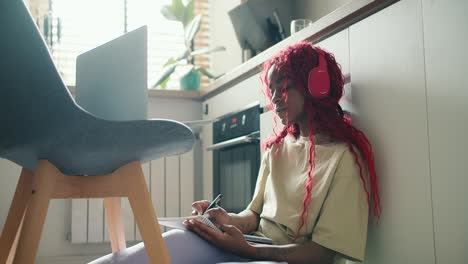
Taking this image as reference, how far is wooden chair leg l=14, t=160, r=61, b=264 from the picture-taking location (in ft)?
3.54

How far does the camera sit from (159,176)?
303 centimetres

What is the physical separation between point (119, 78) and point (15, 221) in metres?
0.40

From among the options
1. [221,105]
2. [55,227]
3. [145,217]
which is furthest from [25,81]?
[55,227]

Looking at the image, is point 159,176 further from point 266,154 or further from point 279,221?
point 279,221

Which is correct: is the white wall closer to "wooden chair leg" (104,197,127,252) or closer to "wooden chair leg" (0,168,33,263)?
"wooden chair leg" (104,197,127,252)

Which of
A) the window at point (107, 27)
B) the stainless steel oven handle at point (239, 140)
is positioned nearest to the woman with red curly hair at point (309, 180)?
the stainless steel oven handle at point (239, 140)

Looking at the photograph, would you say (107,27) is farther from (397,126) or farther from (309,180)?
(397,126)

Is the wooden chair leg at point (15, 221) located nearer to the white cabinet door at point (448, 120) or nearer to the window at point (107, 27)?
the white cabinet door at point (448, 120)

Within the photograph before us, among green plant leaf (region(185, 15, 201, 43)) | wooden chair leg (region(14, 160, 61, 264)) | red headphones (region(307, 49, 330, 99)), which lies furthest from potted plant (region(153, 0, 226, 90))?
wooden chair leg (region(14, 160, 61, 264))

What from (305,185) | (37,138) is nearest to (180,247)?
(305,185)

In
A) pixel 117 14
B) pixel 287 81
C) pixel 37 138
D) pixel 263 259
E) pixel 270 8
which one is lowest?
pixel 263 259

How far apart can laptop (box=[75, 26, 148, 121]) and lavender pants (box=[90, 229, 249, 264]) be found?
35 cm

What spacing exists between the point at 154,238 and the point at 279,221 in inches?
16.4

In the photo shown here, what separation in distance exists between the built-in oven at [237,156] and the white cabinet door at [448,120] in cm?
105
